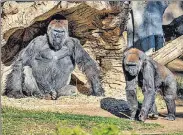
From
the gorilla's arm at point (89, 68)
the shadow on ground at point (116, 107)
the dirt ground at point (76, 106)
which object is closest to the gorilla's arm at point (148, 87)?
the dirt ground at point (76, 106)

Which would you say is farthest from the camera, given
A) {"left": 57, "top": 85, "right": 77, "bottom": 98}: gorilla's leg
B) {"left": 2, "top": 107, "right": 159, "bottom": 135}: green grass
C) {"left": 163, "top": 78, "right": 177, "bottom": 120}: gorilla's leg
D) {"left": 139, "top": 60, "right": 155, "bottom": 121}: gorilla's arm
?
{"left": 57, "top": 85, "right": 77, "bottom": 98}: gorilla's leg

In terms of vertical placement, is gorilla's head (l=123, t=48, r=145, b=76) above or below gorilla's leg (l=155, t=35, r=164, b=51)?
below

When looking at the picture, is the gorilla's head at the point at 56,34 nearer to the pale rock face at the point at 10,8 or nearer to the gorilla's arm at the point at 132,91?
the pale rock face at the point at 10,8

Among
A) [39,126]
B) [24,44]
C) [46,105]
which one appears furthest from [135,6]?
[39,126]

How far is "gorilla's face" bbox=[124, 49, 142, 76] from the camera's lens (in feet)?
32.0

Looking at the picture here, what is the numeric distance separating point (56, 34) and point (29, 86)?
1236 mm

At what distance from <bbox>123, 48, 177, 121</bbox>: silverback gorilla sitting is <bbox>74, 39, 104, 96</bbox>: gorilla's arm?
2.03 m

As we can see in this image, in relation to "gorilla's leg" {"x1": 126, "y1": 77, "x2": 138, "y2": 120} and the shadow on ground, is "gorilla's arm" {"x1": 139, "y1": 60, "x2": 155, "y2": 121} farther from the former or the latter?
the shadow on ground

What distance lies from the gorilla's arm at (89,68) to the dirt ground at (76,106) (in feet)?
1.30

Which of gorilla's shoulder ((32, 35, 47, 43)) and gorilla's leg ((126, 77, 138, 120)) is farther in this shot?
gorilla's shoulder ((32, 35, 47, 43))

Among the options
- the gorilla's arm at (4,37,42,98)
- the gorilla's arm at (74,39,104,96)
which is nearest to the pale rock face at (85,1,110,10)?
the gorilla's arm at (74,39,104,96)

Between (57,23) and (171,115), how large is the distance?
334cm

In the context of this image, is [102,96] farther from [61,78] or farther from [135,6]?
[135,6]

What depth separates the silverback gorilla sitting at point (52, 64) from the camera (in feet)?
38.9
